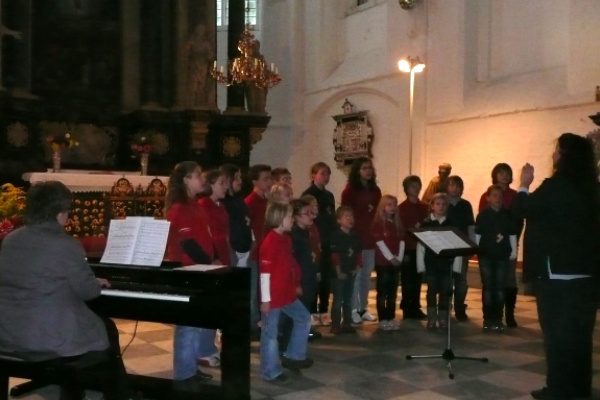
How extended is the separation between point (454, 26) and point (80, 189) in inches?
268

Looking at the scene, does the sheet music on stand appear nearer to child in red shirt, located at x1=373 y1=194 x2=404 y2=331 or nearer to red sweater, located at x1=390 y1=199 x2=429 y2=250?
child in red shirt, located at x1=373 y1=194 x2=404 y2=331

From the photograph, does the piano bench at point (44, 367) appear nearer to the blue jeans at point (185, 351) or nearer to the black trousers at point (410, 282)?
the blue jeans at point (185, 351)

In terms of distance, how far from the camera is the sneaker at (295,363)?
4980 millimetres

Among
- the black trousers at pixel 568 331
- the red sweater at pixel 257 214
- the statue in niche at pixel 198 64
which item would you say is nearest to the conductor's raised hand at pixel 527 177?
the black trousers at pixel 568 331

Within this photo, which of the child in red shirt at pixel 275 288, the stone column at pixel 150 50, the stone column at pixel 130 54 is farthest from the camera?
the stone column at pixel 150 50

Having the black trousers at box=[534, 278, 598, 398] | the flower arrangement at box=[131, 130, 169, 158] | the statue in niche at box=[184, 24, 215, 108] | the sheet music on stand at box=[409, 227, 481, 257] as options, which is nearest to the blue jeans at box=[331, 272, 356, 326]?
the sheet music on stand at box=[409, 227, 481, 257]

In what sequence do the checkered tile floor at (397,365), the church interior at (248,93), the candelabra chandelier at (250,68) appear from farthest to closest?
the candelabra chandelier at (250,68), the church interior at (248,93), the checkered tile floor at (397,365)

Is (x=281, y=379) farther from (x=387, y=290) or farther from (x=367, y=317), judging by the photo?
(x=367, y=317)

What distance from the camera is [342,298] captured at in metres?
6.45

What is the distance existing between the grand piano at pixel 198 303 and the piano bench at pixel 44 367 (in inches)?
17.5

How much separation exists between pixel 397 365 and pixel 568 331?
1428 mm

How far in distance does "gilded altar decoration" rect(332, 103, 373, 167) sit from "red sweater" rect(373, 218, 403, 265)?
7.15 meters

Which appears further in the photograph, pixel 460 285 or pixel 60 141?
pixel 60 141

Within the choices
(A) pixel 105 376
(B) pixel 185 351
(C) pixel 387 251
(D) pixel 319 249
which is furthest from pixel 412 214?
(A) pixel 105 376
